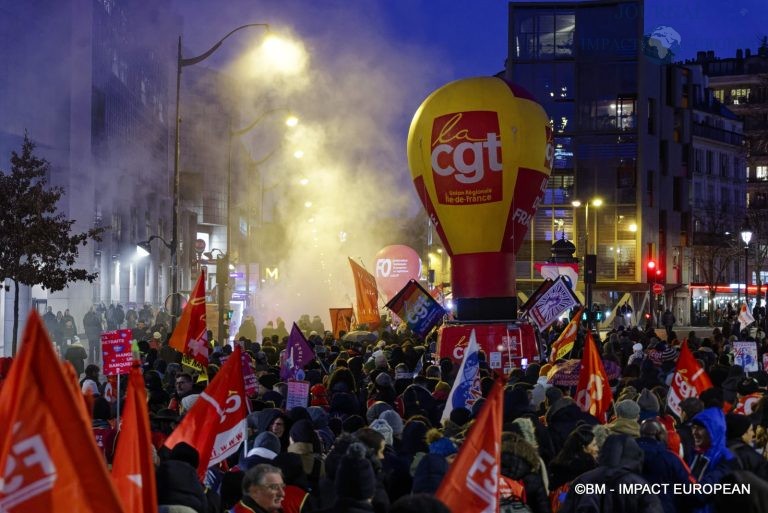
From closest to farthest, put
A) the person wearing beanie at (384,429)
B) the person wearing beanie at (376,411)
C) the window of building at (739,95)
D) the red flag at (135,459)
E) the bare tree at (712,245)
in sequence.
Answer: the red flag at (135,459) → the person wearing beanie at (384,429) → the person wearing beanie at (376,411) → the bare tree at (712,245) → the window of building at (739,95)

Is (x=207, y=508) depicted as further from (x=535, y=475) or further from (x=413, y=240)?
(x=413, y=240)

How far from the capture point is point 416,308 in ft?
73.2

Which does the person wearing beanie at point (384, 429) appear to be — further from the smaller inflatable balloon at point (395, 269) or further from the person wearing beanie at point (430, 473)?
the smaller inflatable balloon at point (395, 269)

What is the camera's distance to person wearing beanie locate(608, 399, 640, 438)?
7777mm

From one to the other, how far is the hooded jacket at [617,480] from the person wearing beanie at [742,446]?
1.27 meters

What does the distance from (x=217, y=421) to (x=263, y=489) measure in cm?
242

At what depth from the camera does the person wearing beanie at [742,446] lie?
732 centimetres

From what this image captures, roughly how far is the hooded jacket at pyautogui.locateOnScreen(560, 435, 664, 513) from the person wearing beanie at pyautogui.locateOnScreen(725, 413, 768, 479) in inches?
49.9

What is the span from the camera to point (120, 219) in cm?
4678

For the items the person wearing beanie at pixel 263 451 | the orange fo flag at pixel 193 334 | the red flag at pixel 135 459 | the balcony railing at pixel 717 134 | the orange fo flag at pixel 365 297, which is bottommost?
the person wearing beanie at pixel 263 451

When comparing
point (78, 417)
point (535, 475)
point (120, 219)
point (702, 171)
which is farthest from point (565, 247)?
point (702, 171)

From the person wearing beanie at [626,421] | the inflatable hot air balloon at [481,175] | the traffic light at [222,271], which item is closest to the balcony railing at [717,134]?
the inflatable hot air balloon at [481,175]

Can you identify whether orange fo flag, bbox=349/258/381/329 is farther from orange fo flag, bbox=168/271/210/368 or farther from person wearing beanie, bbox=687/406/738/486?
person wearing beanie, bbox=687/406/738/486

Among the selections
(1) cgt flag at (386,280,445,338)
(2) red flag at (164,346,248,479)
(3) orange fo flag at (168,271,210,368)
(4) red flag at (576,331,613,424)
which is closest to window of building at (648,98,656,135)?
(1) cgt flag at (386,280,445,338)
